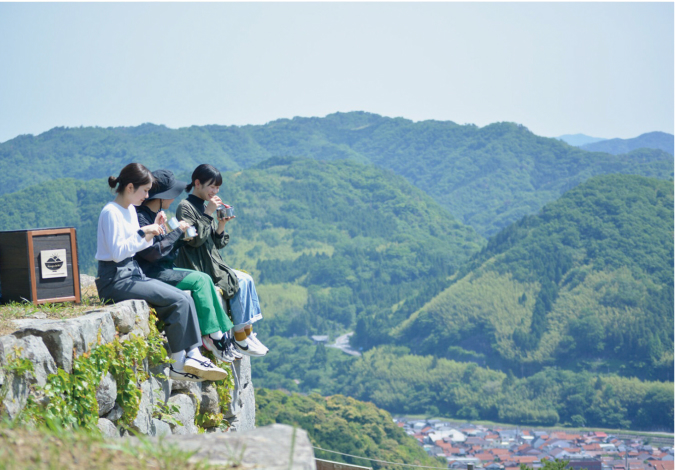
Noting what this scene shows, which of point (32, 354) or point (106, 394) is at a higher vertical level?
point (32, 354)

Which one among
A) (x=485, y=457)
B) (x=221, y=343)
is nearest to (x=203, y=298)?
(x=221, y=343)

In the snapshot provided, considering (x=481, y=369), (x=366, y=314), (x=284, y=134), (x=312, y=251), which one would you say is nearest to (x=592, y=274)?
(x=481, y=369)

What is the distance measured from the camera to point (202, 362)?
4.08 meters

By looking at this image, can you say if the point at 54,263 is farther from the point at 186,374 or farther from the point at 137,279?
the point at 186,374

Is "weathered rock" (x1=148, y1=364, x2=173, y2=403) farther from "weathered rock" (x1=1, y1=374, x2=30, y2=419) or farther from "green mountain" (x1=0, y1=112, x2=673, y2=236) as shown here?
"green mountain" (x1=0, y1=112, x2=673, y2=236)

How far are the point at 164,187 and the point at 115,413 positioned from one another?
152cm

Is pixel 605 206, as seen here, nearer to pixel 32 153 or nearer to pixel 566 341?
pixel 566 341

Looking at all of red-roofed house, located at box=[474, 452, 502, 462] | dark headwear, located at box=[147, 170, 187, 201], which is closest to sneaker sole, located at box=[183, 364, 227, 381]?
dark headwear, located at box=[147, 170, 187, 201]

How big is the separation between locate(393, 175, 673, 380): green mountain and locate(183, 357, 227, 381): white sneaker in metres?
68.5

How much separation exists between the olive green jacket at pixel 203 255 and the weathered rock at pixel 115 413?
49.4 inches

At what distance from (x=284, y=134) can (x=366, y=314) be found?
105215mm

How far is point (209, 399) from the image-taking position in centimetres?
480

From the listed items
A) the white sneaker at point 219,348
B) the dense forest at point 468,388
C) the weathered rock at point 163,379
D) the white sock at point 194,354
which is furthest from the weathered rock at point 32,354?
the dense forest at point 468,388

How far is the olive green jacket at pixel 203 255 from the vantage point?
4.68 meters
